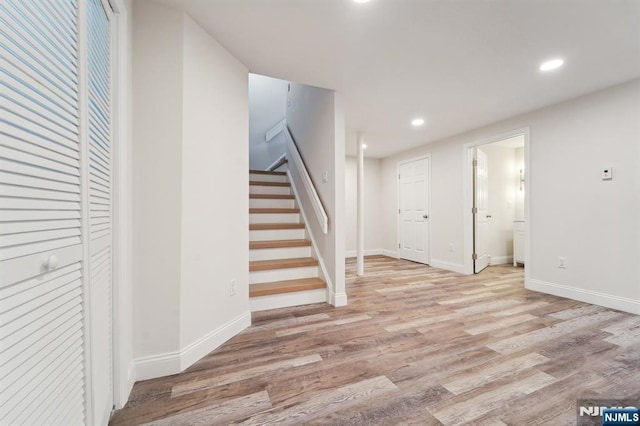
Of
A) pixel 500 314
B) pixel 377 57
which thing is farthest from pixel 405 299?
pixel 377 57

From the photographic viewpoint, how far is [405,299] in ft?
9.78

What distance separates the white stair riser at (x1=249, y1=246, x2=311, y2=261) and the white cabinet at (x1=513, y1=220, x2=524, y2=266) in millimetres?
4027

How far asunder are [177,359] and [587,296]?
13.1 ft

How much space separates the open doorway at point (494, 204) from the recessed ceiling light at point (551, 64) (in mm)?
1774

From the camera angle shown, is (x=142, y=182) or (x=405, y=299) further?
(x=405, y=299)

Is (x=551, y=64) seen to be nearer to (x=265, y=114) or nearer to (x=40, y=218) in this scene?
(x=40, y=218)

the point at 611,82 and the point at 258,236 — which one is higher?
the point at 611,82

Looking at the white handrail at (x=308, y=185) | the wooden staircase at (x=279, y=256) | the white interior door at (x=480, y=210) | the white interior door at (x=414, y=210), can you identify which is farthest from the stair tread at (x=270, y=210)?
the white interior door at (x=480, y=210)

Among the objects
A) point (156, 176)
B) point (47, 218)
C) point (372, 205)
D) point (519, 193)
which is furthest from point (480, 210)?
point (47, 218)

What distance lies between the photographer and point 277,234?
3.29 meters

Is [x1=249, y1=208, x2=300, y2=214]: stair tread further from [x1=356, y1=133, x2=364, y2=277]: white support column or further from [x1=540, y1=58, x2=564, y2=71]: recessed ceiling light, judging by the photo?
[x1=540, y1=58, x2=564, y2=71]: recessed ceiling light

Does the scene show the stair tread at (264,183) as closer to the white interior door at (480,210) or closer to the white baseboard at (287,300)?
the white baseboard at (287,300)

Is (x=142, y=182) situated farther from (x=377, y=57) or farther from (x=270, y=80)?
(x=270, y=80)

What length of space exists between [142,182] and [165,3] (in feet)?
3.59
